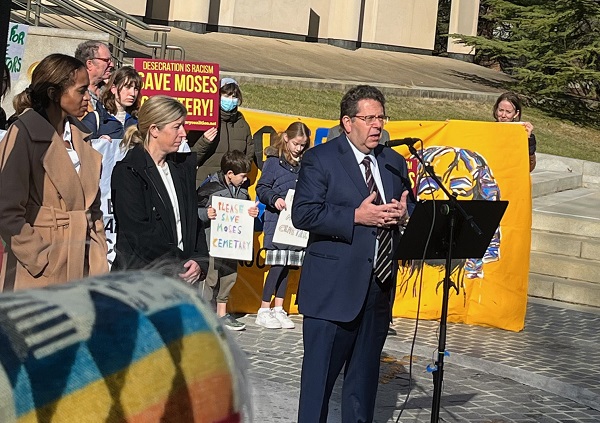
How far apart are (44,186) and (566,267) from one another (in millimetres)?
8723

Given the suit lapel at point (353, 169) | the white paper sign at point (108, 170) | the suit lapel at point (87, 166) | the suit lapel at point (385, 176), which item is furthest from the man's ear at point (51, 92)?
the white paper sign at point (108, 170)

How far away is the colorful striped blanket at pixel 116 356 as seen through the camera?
84.8 inches

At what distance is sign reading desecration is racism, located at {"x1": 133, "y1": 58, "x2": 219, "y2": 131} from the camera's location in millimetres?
9766

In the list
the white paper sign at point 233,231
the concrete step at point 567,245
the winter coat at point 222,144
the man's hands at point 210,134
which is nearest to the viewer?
the white paper sign at point 233,231

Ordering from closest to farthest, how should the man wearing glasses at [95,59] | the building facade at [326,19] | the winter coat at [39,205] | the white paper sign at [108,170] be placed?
1. the winter coat at [39,205]
2. the white paper sign at [108,170]
3. the man wearing glasses at [95,59]
4. the building facade at [326,19]

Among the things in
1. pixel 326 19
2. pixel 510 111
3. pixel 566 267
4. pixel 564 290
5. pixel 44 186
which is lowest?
pixel 564 290

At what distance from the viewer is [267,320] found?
963 cm

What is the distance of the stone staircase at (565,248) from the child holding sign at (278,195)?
3842 millimetres

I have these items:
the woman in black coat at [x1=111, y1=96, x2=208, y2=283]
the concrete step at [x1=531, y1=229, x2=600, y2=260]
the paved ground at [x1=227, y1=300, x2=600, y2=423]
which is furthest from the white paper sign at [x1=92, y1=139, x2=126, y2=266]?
the concrete step at [x1=531, y1=229, x2=600, y2=260]

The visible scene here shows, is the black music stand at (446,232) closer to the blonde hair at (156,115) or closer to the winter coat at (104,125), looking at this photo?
the blonde hair at (156,115)

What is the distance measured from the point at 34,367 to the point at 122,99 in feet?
21.8

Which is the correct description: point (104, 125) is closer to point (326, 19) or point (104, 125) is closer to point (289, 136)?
point (289, 136)

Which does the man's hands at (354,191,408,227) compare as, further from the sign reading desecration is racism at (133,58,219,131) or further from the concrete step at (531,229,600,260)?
the concrete step at (531,229,600,260)

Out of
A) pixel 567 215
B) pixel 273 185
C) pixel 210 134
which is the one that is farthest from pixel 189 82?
pixel 567 215
